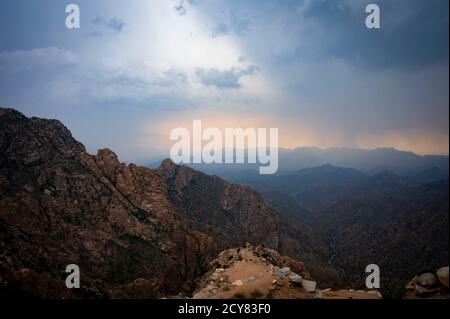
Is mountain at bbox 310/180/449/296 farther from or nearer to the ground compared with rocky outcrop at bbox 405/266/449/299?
nearer to the ground

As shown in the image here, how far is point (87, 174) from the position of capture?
70625 millimetres

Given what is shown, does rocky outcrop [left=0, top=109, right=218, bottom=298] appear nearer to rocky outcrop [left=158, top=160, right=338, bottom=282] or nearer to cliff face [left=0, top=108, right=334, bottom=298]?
cliff face [left=0, top=108, right=334, bottom=298]

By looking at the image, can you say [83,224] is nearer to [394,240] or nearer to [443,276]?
[443,276]

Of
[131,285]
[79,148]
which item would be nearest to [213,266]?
[131,285]

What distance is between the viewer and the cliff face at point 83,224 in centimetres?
4447

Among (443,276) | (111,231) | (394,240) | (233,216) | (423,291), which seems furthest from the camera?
(233,216)

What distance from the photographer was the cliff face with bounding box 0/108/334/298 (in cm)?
4447

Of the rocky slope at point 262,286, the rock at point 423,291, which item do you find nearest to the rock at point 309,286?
the rocky slope at point 262,286

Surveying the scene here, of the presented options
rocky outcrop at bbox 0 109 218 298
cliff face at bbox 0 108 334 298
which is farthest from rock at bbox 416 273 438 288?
rocky outcrop at bbox 0 109 218 298

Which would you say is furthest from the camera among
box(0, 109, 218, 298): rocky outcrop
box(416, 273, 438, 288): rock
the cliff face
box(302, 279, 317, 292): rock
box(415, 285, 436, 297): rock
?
box(0, 109, 218, 298): rocky outcrop

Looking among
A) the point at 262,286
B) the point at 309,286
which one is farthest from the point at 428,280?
the point at 262,286

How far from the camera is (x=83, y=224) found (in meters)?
60.2

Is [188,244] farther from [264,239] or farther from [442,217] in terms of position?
[442,217]
